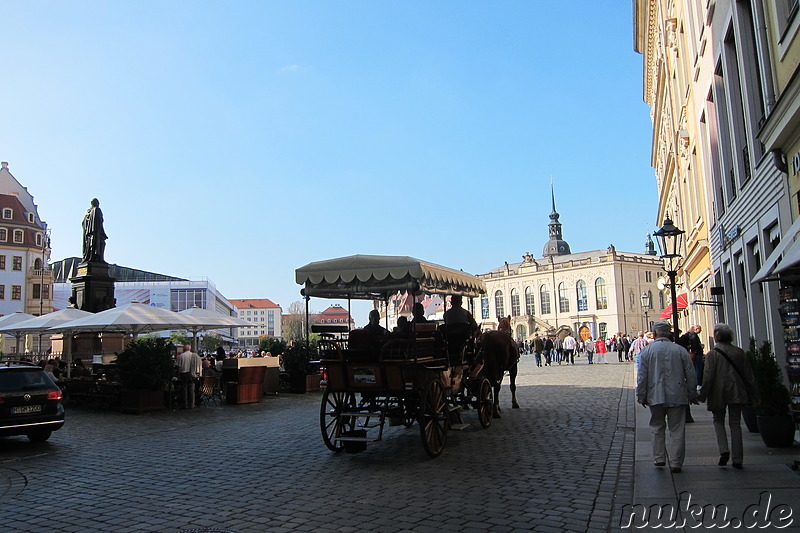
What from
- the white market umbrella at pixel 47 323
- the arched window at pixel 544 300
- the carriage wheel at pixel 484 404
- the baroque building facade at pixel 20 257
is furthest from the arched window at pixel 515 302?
the carriage wheel at pixel 484 404

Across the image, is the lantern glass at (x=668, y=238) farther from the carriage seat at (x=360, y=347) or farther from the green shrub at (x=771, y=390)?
the carriage seat at (x=360, y=347)

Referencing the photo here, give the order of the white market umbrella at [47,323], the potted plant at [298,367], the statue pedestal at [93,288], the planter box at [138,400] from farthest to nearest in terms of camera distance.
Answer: the statue pedestal at [93,288], the potted plant at [298,367], the white market umbrella at [47,323], the planter box at [138,400]

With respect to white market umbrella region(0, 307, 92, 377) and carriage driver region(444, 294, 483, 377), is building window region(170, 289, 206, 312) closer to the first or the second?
white market umbrella region(0, 307, 92, 377)

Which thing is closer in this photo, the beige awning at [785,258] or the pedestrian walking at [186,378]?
the beige awning at [785,258]

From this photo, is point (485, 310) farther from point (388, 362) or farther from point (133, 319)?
point (388, 362)

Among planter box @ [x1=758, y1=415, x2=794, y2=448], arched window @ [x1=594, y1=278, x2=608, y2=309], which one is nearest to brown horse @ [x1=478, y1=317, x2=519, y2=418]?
planter box @ [x1=758, y1=415, x2=794, y2=448]

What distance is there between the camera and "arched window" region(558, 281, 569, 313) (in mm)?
113312

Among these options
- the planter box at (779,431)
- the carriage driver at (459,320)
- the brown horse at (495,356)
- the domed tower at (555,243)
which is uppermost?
the domed tower at (555,243)

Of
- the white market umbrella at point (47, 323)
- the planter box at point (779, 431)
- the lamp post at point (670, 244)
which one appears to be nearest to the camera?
the planter box at point (779, 431)

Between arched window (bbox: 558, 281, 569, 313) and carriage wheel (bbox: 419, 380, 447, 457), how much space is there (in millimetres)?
107535

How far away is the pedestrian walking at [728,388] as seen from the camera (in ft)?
23.8

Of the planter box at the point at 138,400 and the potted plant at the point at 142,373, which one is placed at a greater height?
Result: the potted plant at the point at 142,373

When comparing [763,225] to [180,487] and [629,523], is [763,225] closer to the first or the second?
[629,523]

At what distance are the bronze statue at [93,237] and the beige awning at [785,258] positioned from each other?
2533 centimetres
